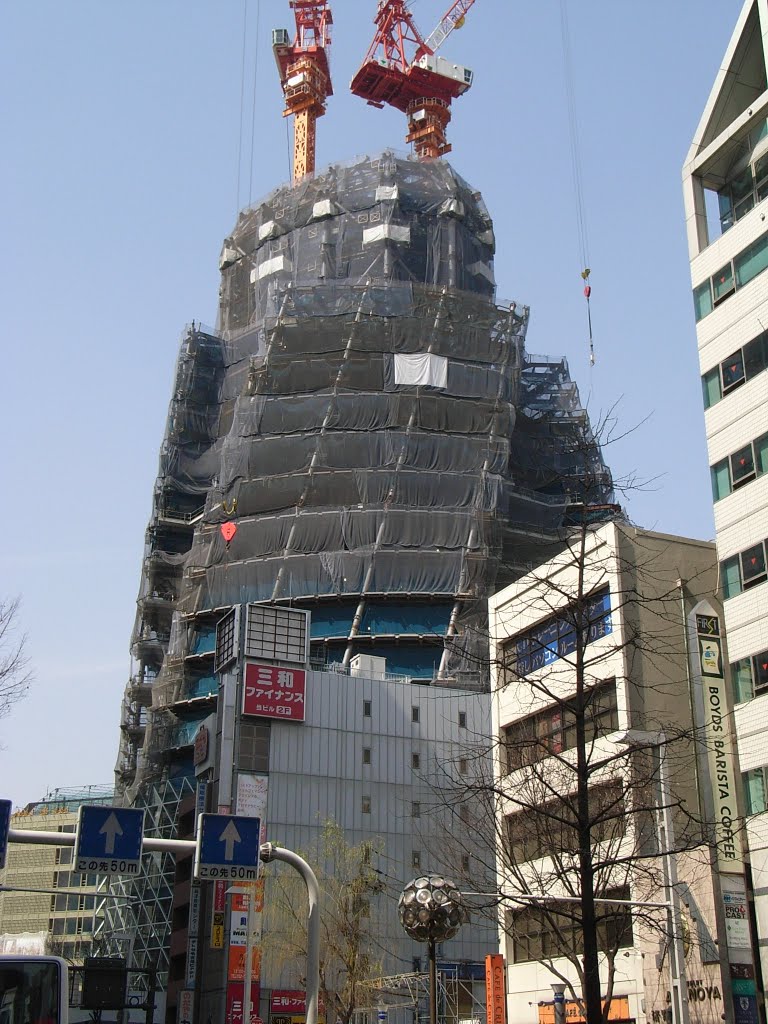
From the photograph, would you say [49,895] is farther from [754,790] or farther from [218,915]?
[754,790]

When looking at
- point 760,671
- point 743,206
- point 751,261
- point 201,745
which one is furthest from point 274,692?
point 743,206

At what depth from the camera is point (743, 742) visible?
3938 centimetres

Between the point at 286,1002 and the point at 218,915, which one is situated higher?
the point at 218,915

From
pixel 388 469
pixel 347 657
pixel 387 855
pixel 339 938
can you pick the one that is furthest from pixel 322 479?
pixel 339 938

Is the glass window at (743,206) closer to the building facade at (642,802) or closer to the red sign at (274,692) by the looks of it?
the building facade at (642,802)

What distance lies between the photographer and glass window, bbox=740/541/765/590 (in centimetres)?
3956

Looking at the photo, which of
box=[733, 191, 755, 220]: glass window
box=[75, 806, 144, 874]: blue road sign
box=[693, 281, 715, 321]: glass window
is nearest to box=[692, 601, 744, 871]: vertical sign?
box=[693, 281, 715, 321]: glass window

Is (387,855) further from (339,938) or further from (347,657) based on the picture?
(347,657)

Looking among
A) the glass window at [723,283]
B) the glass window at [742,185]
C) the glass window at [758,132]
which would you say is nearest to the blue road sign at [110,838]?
the glass window at [723,283]

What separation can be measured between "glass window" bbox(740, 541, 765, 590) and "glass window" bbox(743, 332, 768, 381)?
590 cm

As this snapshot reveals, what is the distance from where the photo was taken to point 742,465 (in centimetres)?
4128

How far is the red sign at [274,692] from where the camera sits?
242ft

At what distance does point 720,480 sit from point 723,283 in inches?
288

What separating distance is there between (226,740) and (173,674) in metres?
21.3
